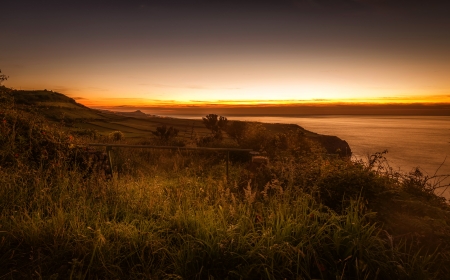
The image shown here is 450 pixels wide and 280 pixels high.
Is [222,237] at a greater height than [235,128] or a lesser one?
greater

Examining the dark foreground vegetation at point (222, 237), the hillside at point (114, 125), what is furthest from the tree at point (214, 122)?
the dark foreground vegetation at point (222, 237)

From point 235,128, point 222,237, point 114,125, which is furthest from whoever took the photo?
point 114,125

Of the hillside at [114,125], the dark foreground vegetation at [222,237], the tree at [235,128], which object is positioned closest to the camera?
the dark foreground vegetation at [222,237]

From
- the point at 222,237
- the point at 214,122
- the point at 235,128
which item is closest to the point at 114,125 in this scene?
the point at 214,122

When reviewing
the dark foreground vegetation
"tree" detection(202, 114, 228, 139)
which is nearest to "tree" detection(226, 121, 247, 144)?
"tree" detection(202, 114, 228, 139)

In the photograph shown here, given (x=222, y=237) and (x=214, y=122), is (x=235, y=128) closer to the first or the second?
(x=214, y=122)

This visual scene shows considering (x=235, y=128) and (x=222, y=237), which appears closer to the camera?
(x=222, y=237)

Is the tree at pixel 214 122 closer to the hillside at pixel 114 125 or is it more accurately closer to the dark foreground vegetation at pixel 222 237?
the hillside at pixel 114 125

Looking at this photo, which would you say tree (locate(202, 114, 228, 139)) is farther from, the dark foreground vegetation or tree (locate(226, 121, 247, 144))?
the dark foreground vegetation

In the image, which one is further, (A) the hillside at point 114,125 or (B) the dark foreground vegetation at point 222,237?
(A) the hillside at point 114,125

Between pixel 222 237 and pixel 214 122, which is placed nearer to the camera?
pixel 222 237

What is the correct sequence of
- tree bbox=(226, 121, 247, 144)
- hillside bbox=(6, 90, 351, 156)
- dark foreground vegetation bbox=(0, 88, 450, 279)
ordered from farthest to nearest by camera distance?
1. tree bbox=(226, 121, 247, 144)
2. hillside bbox=(6, 90, 351, 156)
3. dark foreground vegetation bbox=(0, 88, 450, 279)

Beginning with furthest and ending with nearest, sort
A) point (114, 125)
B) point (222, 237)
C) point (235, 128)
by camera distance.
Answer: point (114, 125), point (235, 128), point (222, 237)

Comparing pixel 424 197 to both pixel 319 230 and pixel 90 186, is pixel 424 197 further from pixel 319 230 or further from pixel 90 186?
pixel 90 186
